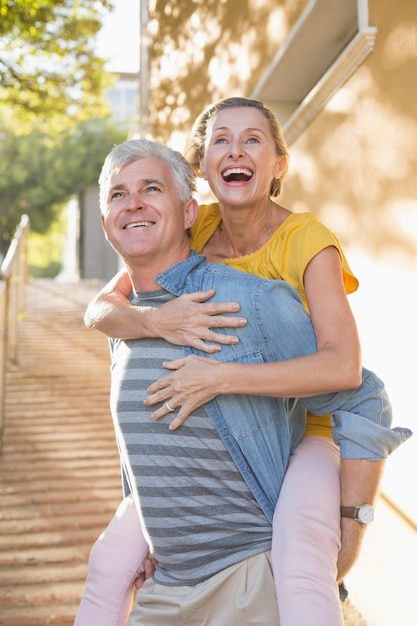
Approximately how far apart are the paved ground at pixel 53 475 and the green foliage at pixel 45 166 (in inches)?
796

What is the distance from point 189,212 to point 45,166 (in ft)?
90.2

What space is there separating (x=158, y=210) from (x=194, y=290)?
247 millimetres

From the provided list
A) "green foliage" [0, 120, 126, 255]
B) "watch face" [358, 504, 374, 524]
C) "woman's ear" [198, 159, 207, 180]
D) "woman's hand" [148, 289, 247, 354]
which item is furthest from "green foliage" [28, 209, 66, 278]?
"watch face" [358, 504, 374, 524]

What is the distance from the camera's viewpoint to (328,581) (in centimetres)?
167

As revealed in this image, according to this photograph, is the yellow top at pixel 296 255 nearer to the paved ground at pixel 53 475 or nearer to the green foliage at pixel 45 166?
the paved ground at pixel 53 475

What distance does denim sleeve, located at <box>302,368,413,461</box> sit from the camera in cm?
179

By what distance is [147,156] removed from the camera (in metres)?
2.08

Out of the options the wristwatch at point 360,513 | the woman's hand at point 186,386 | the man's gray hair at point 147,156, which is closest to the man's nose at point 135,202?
the man's gray hair at point 147,156

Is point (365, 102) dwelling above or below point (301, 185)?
above

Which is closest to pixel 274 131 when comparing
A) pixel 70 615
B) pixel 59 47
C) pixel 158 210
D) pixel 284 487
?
pixel 158 210

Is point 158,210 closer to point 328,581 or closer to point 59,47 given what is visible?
point 328,581

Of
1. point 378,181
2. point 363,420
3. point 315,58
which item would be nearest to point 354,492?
point 363,420

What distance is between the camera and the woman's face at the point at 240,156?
2096mm

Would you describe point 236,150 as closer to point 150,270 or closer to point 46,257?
point 150,270
